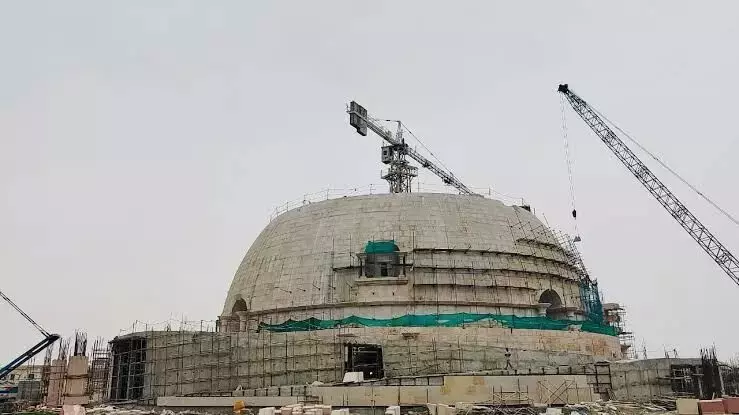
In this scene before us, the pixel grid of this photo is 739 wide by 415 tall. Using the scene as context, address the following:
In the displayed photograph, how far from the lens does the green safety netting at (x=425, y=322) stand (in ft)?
111

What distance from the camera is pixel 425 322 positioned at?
33.9 m

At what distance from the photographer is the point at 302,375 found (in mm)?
31516

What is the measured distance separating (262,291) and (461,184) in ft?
130

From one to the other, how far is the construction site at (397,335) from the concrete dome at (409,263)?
0.09m

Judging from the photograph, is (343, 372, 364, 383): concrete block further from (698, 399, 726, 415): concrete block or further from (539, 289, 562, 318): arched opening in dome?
(539, 289, 562, 318): arched opening in dome

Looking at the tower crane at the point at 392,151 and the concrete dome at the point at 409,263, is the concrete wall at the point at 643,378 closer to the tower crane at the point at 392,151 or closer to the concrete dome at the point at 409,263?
the concrete dome at the point at 409,263

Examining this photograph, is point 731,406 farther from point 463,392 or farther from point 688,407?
point 463,392

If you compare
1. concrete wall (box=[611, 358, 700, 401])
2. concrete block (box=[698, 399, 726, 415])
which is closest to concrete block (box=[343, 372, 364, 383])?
concrete wall (box=[611, 358, 700, 401])

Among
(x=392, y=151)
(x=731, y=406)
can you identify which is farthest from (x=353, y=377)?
(x=392, y=151)

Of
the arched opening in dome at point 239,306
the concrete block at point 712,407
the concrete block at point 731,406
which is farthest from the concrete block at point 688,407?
the arched opening in dome at point 239,306

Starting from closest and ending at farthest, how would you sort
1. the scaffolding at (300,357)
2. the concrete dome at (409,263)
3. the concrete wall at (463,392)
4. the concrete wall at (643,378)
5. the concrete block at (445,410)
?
the concrete block at (445,410)
the concrete wall at (463,392)
the concrete wall at (643,378)
the scaffolding at (300,357)
the concrete dome at (409,263)

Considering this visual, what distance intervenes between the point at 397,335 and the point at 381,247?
642 cm

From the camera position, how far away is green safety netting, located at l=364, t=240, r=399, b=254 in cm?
3744

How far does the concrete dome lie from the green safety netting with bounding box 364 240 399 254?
514 millimetres
